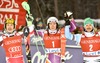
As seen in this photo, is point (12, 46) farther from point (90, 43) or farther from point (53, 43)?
point (90, 43)

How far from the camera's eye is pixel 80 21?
834 centimetres

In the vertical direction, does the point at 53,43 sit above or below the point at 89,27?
below

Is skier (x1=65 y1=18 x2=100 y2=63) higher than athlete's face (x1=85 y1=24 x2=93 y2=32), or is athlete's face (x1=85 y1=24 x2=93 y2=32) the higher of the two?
athlete's face (x1=85 y1=24 x2=93 y2=32)

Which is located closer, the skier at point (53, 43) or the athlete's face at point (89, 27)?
the athlete's face at point (89, 27)

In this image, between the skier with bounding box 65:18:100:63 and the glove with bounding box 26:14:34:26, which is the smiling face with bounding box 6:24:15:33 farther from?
the skier with bounding box 65:18:100:63

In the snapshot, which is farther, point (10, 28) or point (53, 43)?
point (53, 43)

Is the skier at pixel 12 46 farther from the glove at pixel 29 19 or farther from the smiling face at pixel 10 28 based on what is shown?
the glove at pixel 29 19

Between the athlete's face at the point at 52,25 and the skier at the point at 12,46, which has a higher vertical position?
the athlete's face at the point at 52,25

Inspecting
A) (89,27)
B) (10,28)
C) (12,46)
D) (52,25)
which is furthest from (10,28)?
(89,27)

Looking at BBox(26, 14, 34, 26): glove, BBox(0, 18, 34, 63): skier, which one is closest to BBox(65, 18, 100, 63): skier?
BBox(26, 14, 34, 26): glove

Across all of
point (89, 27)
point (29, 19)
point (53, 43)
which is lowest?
point (53, 43)

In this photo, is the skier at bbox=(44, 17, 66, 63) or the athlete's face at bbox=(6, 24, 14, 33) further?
the skier at bbox=(44, 17, 66, 63)

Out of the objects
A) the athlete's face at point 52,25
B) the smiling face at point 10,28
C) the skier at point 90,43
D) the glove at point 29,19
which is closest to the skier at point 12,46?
the smiling face at point 10,28

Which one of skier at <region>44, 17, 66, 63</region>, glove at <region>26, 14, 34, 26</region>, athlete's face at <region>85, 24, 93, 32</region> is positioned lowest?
skier at <region>44, 17, 66, 63</region>
